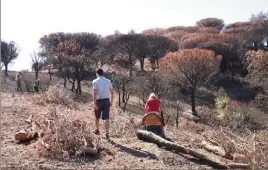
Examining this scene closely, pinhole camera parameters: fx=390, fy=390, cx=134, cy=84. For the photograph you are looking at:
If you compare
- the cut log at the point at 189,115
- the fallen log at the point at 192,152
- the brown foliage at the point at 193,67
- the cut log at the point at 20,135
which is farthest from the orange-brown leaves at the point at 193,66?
the cut log at the point at 20,135

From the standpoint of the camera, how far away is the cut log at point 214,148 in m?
9.71

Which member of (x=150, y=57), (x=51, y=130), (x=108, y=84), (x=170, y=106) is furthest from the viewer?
(x=150, y=57)

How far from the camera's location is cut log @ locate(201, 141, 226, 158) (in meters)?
9.71

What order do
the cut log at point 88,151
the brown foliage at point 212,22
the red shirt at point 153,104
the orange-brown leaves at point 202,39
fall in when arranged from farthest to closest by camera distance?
the brown foliage at point 212,22
the orange-brown leaves at point 202,39
the red shirt at point 153,104
the cut log at point 88,151

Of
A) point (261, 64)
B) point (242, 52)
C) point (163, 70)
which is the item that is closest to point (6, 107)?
point (261, 64)

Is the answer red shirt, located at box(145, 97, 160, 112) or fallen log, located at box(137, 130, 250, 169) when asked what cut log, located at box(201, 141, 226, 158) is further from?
red shirt, located at box(145, 97, 160, 112)

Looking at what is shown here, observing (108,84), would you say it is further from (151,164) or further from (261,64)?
(261,64)

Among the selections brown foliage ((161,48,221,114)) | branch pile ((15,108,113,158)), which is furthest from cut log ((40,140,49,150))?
brown foliage ((161,48,221,114))

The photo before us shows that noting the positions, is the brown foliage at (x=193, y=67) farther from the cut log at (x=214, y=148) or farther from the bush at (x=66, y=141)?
the bush at (x=66, y=141)

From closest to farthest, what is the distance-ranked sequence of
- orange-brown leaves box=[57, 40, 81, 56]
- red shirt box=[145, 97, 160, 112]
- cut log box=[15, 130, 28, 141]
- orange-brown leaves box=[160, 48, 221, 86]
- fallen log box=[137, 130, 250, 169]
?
fallen log box=[137, 130, 250, 169]
cut log box=[15, 130, 28, 141]
red shirt box=[145, 97, 160, 112]
orange-brown leaves box=[160, 48, 221, 86]
orange-brown leaves box=[57, 40, 81, 56]

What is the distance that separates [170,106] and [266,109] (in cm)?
745

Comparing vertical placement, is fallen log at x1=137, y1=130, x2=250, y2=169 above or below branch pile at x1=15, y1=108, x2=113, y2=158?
below

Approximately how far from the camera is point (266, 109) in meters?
29.9

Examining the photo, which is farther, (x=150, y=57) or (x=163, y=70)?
(x=150, y=57)
